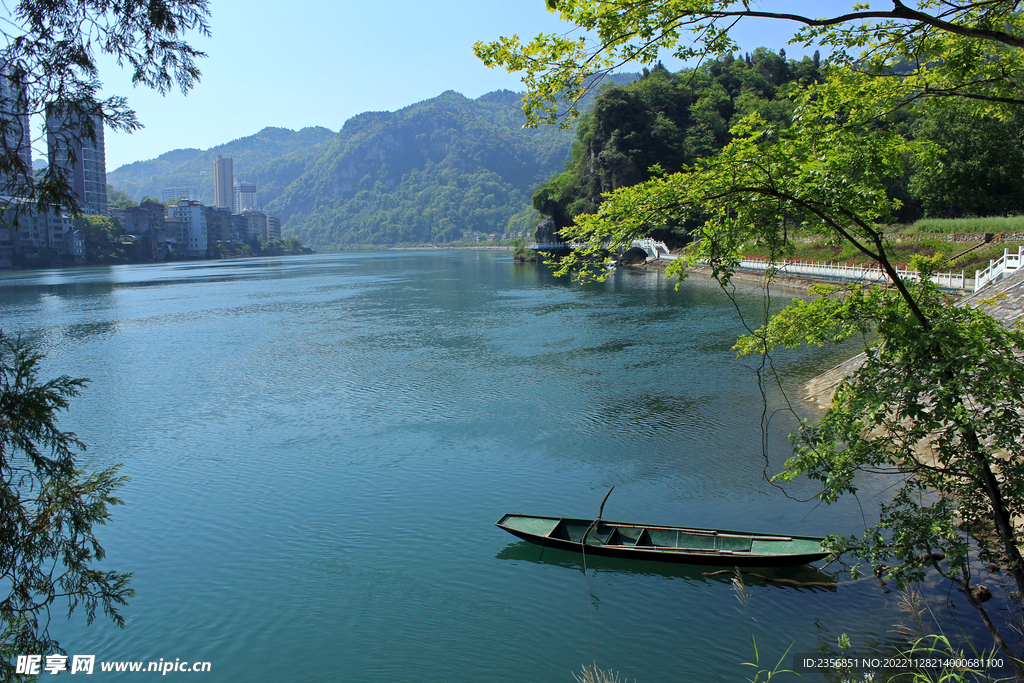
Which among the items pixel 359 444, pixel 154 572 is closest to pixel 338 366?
pixel 359 444

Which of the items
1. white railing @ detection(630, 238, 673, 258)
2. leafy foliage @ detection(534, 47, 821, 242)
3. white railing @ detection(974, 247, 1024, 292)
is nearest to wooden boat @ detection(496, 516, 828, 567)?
white railing @ detection(974, 247, 1024, 292)

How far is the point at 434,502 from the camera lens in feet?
58.1

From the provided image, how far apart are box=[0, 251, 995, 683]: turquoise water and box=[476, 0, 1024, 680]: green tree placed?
14.3 feet

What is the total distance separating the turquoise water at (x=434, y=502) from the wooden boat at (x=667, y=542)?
1.77 feet

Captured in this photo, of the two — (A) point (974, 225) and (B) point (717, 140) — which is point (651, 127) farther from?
(A) point (974, 225)

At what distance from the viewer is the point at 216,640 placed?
12.3 metres

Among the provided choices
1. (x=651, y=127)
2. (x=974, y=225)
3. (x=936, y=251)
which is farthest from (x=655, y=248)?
(x=936, y=251)

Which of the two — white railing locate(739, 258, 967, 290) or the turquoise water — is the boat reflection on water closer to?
the turquoise water

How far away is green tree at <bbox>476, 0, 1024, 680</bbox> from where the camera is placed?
8078mm

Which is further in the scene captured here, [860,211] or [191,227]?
[191,227]

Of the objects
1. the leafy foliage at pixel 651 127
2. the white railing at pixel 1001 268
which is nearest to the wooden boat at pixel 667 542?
the white railing at pixel 1001 268

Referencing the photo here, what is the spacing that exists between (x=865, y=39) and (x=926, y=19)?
170cm

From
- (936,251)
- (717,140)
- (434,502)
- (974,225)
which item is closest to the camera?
(434,502)

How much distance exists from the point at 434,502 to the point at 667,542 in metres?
6.68
